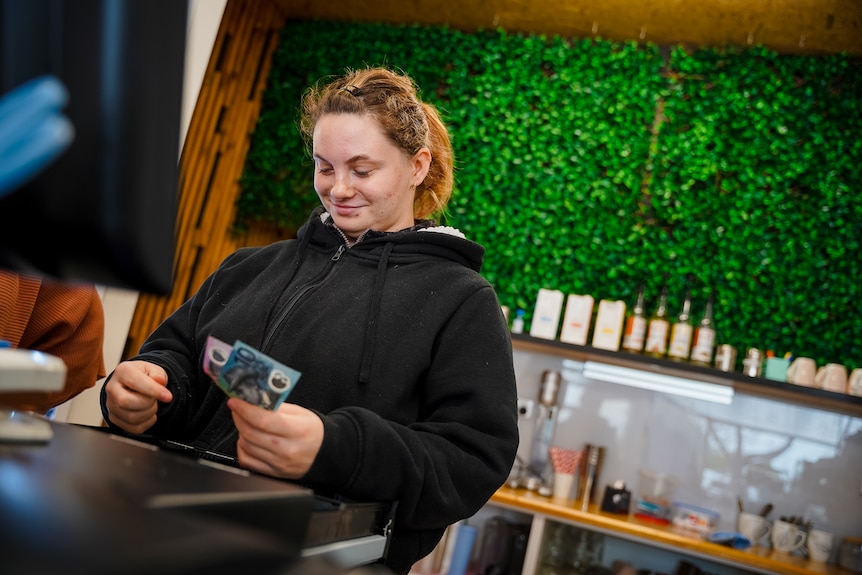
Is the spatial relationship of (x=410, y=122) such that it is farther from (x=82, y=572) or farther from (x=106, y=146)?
(x=82, y=572)

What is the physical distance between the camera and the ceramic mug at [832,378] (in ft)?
10.9

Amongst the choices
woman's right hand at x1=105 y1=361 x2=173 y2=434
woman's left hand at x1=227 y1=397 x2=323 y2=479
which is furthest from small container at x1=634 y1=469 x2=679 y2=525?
woman's left hand at x1=227 y1=397 x2=323 y2=479

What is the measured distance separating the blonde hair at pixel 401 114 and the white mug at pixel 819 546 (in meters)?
2.60

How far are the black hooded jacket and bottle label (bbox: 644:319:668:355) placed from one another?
2277 mm

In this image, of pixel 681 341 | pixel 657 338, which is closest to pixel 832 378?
pixel 681 341

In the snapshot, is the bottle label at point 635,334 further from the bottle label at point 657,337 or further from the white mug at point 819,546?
the white mug at point 819,546

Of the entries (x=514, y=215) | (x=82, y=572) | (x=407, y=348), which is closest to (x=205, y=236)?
(x=514, y=215)

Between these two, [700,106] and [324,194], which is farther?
[700,106]

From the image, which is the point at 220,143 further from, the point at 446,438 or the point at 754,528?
the point at 446,438

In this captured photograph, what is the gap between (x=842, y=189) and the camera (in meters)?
3.72

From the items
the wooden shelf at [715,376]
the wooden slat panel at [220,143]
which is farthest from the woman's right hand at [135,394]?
the wooden slat panel at [220,143]

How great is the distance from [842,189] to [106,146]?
3.88 metres

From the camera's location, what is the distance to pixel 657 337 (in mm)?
3518

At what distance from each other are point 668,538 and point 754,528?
599 millimetres
